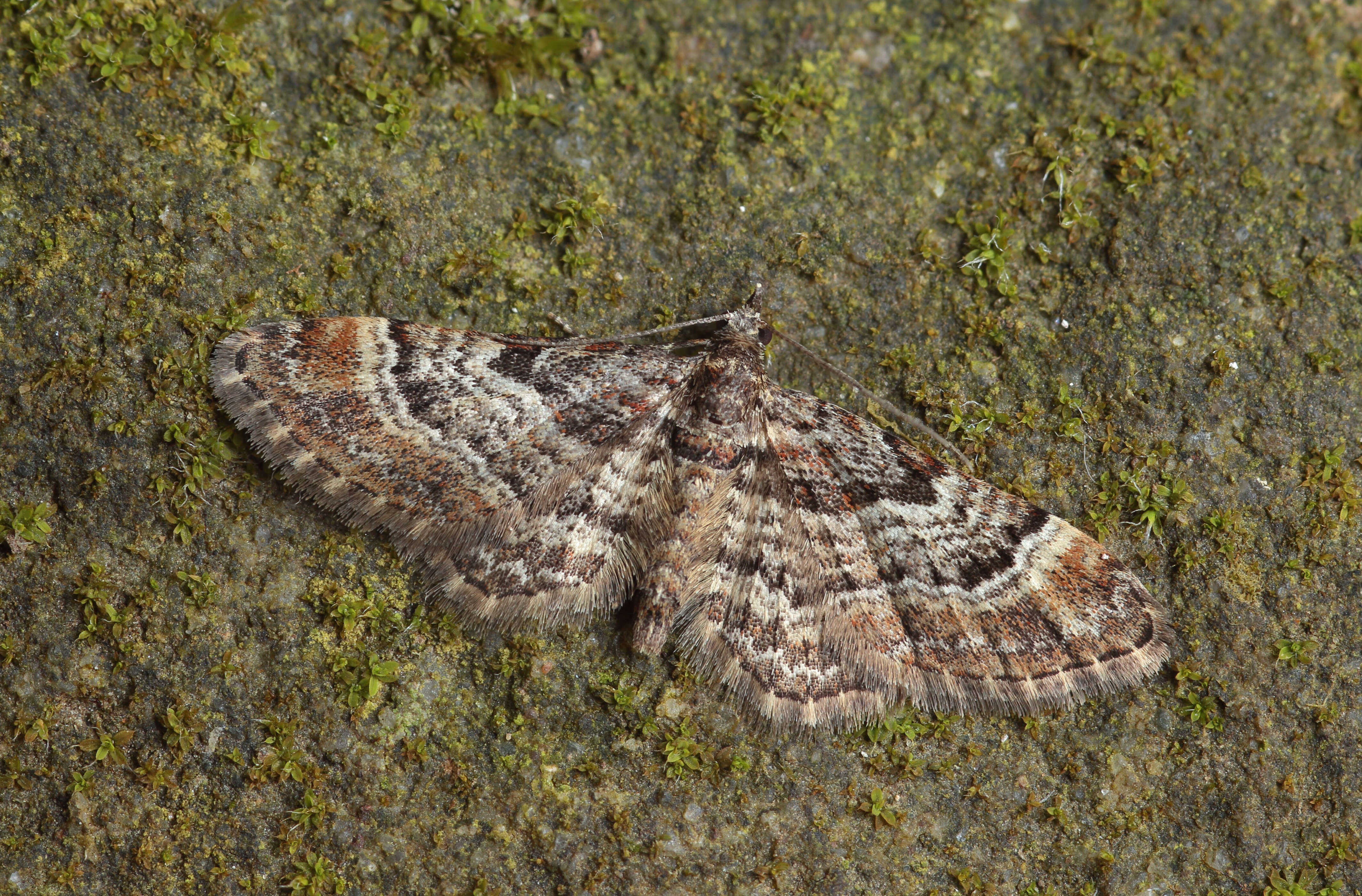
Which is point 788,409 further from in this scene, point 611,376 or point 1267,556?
point 1267,556

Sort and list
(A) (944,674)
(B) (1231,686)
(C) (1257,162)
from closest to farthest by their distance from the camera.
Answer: (A) (944,674), (B) (1231,686), (C) (1257,162)

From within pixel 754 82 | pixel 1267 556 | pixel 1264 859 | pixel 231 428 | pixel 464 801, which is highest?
pixel 754 82

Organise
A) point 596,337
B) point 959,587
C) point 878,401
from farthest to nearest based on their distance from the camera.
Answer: point 596,337 → point 878,401 → point 959,587

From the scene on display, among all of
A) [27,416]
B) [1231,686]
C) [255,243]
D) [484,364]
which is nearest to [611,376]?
[484,364]

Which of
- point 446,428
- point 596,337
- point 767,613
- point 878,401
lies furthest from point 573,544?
point 878,401

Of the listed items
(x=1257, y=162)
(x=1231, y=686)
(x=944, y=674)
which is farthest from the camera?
(x=1257, y=162)

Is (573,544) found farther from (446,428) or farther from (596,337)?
(596,337)

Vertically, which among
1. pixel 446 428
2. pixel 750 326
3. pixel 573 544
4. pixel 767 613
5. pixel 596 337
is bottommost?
pixel 767 613
